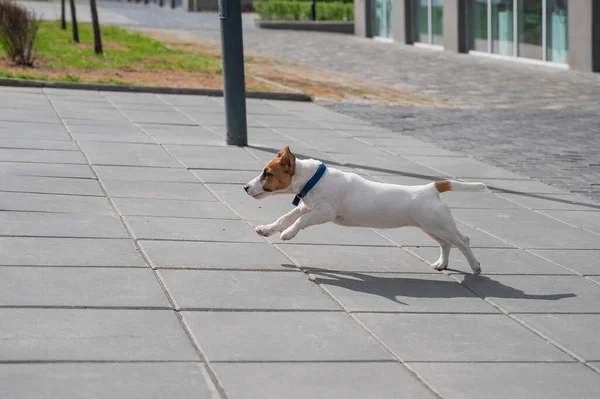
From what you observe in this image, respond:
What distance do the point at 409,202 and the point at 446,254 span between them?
1.80ft

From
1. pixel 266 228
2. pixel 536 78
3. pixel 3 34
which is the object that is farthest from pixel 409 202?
pixel 536 78

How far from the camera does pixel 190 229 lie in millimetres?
8430

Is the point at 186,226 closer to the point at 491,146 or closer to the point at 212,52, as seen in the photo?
the point at 491,146

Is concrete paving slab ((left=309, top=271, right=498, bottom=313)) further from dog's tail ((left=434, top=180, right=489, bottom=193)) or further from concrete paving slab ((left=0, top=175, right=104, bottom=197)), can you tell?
concrete paving slab ((left=0, top=175, right=104, bottom=197))

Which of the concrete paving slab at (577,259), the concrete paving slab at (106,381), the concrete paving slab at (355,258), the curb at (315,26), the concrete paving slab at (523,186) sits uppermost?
the curb at (315,26)

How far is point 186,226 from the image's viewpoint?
8.52 metres

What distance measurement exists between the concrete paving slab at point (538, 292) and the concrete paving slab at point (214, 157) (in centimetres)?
437

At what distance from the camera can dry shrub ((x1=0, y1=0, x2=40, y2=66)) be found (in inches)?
802

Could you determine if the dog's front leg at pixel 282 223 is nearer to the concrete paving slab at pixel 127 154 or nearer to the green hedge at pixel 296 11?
the concrete paving slab at pixel 127 154

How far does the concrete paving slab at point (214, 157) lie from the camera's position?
11.5m

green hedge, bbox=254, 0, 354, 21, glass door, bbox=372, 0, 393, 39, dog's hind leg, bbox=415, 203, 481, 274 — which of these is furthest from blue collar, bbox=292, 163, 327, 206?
green hedge, bbox=254, 0, 354, 21

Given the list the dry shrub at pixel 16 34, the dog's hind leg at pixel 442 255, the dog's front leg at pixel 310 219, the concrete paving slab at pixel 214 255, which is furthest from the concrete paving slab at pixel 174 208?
the dry shrub at pixel 16 34

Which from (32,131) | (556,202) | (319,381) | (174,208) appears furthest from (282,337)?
(32,131)

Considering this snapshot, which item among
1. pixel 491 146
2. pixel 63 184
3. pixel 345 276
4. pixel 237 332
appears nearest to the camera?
pixel 237 332
